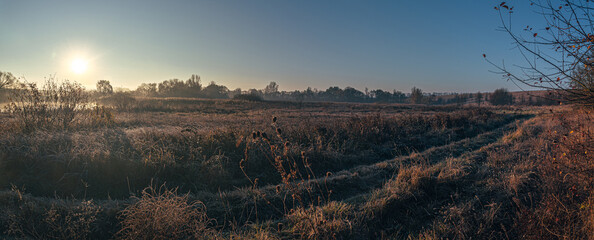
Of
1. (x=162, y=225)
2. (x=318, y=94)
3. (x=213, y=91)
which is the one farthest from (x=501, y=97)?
(x=162, y=225)

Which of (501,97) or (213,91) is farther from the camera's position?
(213,91)

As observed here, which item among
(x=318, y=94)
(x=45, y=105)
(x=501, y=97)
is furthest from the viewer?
(x=318, y=94)

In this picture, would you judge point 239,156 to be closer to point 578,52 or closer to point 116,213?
point 116,213

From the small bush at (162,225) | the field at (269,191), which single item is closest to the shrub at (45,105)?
the field at (269,191)

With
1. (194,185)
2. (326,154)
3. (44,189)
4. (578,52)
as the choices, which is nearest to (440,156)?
(326,154)

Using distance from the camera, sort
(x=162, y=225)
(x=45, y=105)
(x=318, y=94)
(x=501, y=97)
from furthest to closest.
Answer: (x=318, y=94)
(x=501, y=97)
(x=45, y=105)
(x=162, y=225)

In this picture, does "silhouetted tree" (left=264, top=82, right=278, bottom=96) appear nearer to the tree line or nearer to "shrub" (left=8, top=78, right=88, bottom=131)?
the tree line

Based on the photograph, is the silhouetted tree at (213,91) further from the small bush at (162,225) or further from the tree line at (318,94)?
the small bush at (162,225)

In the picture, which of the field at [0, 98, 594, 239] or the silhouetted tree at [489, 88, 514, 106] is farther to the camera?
the silhouetted tree at [489, 88, 514, 106]

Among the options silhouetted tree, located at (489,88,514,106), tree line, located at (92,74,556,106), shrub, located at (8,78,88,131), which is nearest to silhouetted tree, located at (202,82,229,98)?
tree line, located at (92,74,556,106)

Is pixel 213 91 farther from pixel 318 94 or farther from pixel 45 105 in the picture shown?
pixel 45 105

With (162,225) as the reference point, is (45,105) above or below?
above

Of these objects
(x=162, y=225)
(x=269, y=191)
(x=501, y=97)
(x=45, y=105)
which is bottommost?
(x=269, y=191)

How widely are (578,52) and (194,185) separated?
21.5 feet
